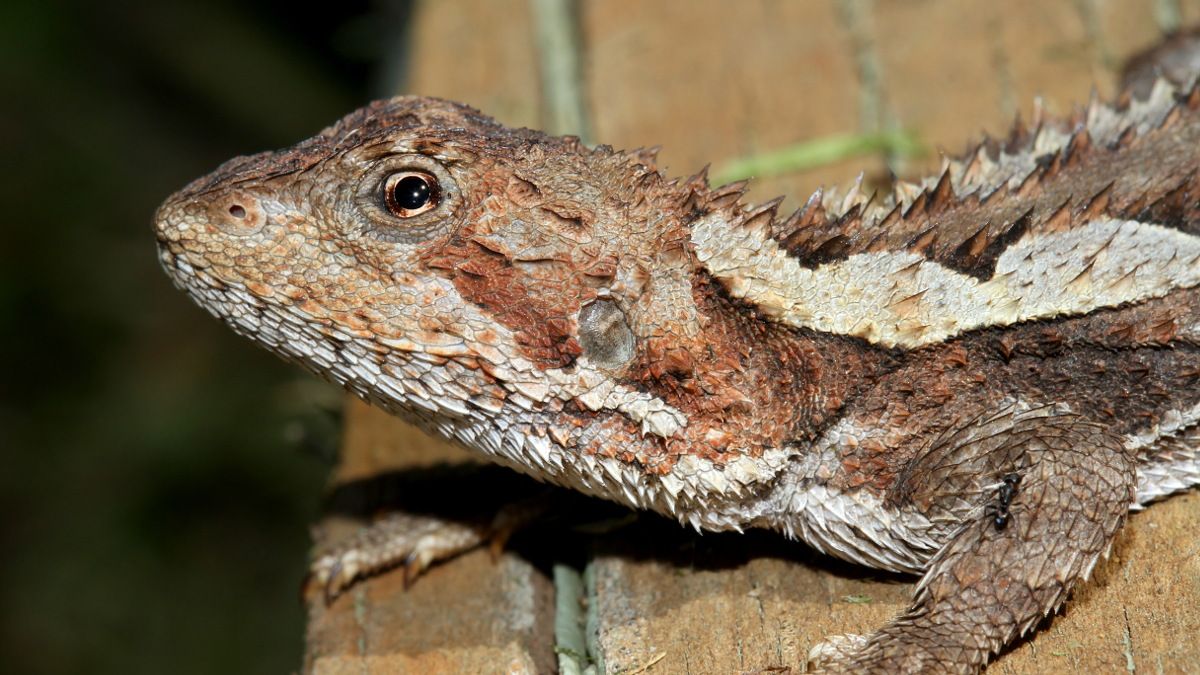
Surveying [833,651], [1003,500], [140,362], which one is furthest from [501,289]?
[140,362]

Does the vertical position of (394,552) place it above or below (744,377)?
below

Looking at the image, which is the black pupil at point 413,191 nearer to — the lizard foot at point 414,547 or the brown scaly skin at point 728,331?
the brown scaly skin at point 728,331

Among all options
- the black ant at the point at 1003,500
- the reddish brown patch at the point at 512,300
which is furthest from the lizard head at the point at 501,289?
the black ant at the point at 1003,500

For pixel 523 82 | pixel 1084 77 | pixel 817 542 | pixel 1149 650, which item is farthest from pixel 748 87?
pixel 1149 650

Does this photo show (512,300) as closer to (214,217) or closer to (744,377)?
(744,377)

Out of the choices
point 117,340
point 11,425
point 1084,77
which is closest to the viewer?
point 1084,77

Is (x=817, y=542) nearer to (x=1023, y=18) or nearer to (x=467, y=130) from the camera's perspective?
(x=467, y=130)

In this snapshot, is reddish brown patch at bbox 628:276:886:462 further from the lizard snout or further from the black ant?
the lizard snout
